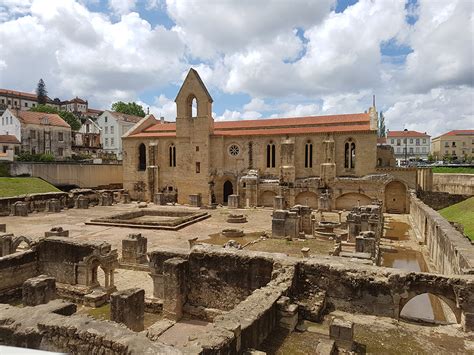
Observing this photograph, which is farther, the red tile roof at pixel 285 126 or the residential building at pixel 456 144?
the residential building at pixel 456 144

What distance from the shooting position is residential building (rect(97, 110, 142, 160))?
70.8 m

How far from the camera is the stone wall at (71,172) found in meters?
42.9

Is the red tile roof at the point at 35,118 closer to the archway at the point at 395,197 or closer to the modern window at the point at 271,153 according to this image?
the modern window at the point at 271,153

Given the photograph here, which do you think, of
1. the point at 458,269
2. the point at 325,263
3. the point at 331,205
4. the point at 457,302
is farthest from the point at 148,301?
the point at 331,205

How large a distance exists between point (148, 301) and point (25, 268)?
5868 mm

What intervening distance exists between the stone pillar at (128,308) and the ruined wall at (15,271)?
5878 millimetres

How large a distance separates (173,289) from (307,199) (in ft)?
94.2

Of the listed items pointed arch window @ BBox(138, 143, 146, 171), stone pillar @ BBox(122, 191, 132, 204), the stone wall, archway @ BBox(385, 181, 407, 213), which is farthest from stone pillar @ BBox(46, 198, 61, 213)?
archway @ BBox(385, 181, 407, 213)

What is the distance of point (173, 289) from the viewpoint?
10930 millimetres

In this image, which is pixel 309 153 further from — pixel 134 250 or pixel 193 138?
pixel 134 250

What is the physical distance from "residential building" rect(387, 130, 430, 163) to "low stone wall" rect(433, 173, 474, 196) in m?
63.6

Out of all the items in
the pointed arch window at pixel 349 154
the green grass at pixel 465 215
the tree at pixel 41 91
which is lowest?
the green grass at pixel 465 215

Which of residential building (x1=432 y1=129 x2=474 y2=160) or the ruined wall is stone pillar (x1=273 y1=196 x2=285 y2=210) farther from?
residential building (x1=432 y1=129 x2=474 y2=160)

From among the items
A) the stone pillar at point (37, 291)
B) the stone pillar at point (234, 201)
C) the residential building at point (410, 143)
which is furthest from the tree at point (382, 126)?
the stone pillar at point (37, 291)
